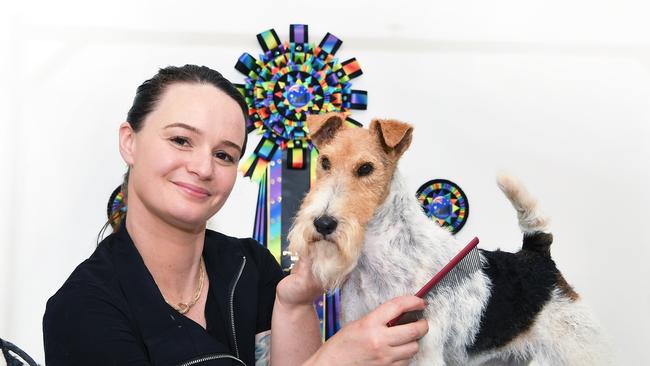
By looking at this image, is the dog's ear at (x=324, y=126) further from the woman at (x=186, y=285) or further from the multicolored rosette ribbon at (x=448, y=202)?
the multicolored rosette ribbon at (x=448, y=202)

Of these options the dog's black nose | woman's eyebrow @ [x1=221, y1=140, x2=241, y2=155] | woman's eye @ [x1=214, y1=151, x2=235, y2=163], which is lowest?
the dog's black nose

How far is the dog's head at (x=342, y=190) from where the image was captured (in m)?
0.95

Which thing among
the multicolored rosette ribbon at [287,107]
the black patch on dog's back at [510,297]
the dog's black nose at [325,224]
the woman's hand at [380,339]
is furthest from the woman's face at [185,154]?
the multicolored rosette ribbon at [287,107]

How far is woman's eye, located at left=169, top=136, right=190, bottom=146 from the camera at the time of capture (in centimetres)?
114

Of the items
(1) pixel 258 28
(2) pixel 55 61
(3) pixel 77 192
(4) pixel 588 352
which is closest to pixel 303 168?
(1) pixel 258 28

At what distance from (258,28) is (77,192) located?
3.24ft

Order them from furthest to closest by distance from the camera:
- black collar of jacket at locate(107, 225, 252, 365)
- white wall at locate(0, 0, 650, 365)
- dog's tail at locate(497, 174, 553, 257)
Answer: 1. white wall at locate(0, 0, 650, 365)
2. dog's tail at locate(497, 174, 553, 257)
3. black collar of jacket at locate(107, 225, 252, 365)

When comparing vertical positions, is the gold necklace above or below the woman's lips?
below

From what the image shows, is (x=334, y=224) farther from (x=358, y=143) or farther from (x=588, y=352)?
(x=588, y=352)

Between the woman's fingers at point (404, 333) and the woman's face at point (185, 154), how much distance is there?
1.74 feet

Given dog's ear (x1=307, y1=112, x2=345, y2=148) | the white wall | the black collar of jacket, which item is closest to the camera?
the black collar of jacket

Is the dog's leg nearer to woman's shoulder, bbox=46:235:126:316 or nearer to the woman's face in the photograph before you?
the woman's face

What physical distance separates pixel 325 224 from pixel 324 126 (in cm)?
32

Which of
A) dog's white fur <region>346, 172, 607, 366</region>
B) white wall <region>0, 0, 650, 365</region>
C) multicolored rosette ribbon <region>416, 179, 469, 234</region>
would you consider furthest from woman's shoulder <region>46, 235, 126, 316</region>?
multicolored rosette ribbon <region>416, 179, 469, 234</region>
